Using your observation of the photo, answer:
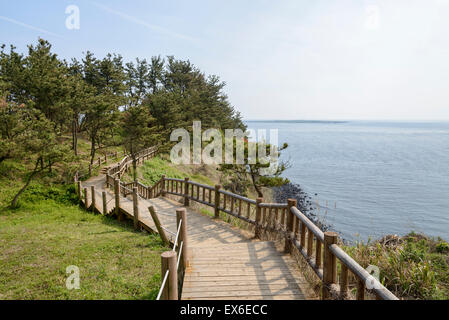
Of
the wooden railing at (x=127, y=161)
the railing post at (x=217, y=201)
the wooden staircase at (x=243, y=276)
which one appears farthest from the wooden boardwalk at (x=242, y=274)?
the wooden railing at (x=127, y=161)

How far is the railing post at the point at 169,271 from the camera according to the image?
3.43 metres

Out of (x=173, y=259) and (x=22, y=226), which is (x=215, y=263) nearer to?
(x=173, y=259)

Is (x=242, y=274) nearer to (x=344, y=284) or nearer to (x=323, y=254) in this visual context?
(x=323, y=254)

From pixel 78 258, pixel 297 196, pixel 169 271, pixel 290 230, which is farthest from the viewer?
pixel 297 196

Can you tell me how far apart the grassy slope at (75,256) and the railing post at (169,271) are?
1.84 metres

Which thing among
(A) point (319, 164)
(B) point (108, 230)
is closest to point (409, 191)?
(A) point (319, 164)

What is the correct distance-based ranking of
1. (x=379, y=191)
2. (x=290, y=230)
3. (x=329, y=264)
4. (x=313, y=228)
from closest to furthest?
(x=329, y=264)
(x=313, y=228)
(x=290, y=230)
(x=379, y=191)

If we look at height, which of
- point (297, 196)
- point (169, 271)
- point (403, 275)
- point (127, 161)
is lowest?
point (297, 196)

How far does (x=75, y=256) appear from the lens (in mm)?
7383

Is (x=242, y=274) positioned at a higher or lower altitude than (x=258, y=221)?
lower

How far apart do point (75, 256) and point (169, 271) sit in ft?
17.1

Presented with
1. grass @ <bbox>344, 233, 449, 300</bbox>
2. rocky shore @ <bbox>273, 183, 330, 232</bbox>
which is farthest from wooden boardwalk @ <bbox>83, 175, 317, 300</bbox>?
rocky shore @ <bbox>273, 183, 330, 232</bbox>

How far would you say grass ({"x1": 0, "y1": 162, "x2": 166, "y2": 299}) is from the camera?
18.3 feet

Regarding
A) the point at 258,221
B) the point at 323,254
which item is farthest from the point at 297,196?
the point at 323,254
